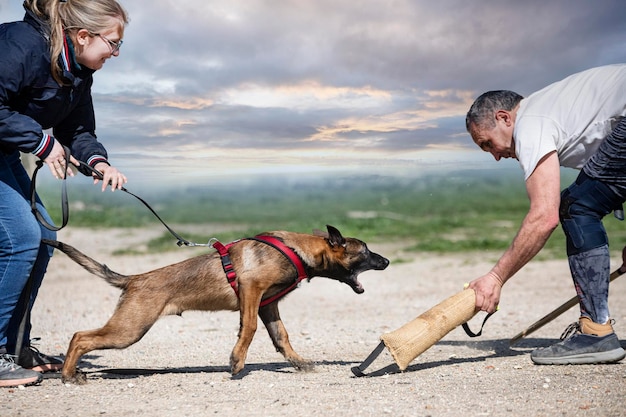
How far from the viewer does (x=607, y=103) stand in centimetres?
473

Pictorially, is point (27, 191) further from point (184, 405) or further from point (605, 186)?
point (605, 186)

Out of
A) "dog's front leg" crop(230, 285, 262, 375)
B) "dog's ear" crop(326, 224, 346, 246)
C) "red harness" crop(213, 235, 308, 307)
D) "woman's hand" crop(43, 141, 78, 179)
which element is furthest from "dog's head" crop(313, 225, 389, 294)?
"woman's hand" crop(43, 141, 78, 179)

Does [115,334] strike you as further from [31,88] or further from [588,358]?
[588,358]

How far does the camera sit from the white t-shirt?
15.3 feet

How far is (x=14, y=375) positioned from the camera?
484cm

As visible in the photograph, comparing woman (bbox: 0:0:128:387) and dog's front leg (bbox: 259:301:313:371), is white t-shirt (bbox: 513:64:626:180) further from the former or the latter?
woman (bbox: 0:0:128:387)

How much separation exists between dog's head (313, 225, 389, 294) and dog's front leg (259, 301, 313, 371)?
0.52 m

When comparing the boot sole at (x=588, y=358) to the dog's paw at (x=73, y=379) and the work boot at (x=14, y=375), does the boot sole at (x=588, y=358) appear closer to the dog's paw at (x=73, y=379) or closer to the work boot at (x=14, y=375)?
the dog's paw at (x=73, y=379)

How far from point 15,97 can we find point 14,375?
1.96 meters

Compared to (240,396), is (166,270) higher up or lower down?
higher up

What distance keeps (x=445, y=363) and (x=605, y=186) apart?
183 centimetres

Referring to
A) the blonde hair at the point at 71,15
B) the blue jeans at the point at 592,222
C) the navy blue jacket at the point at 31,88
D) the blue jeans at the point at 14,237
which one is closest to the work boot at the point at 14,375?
the blue jeans at the point at 14,237

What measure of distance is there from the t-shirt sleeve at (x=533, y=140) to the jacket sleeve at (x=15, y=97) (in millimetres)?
3244

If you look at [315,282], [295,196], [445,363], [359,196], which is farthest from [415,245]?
[295,196]
